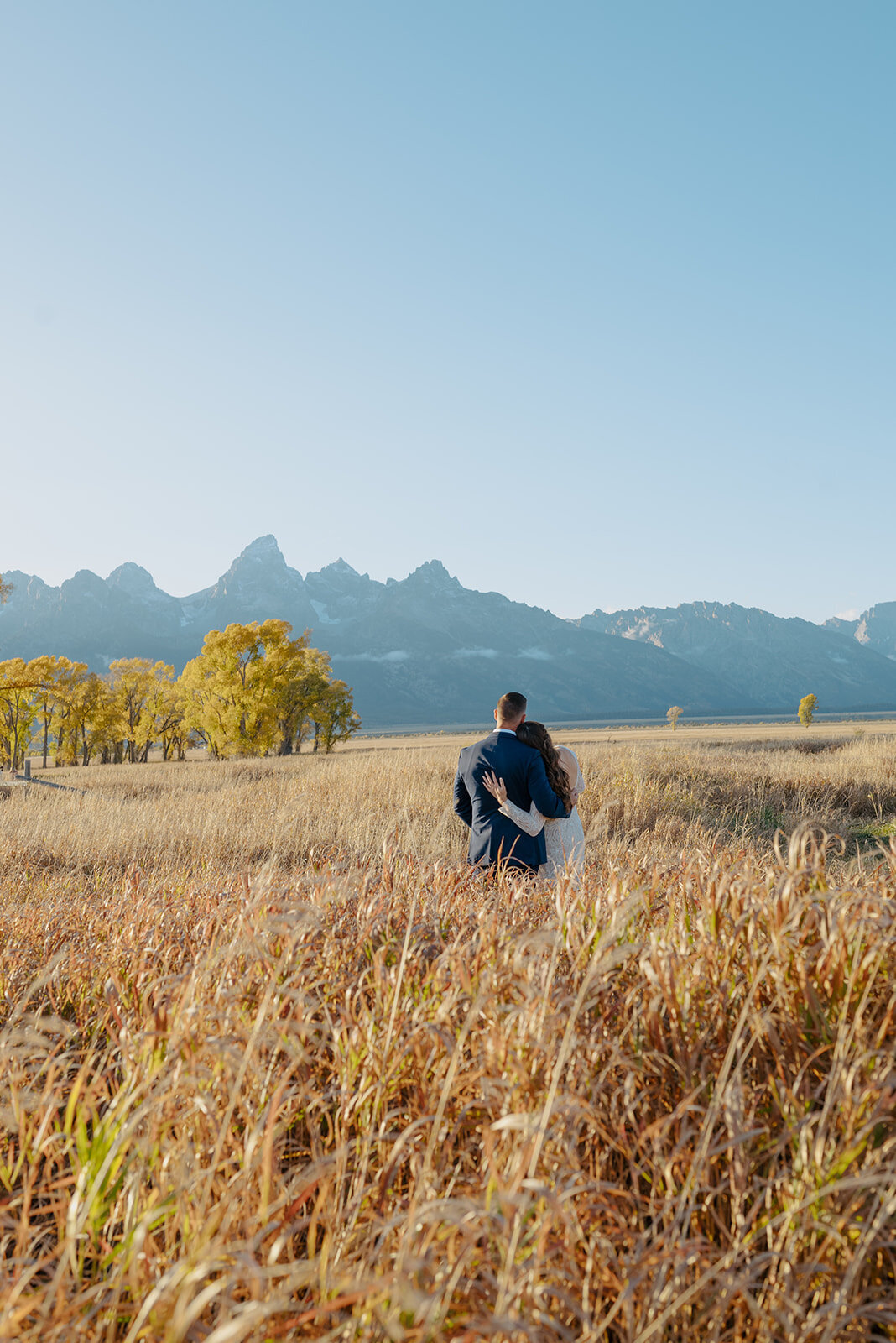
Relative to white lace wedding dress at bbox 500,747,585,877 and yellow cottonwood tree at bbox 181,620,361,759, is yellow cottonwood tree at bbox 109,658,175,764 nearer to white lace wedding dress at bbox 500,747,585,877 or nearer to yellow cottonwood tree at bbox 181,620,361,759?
yellow cottonwood tree at bbox 181,620,361,759

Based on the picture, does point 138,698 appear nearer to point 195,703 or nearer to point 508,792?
point 195,703

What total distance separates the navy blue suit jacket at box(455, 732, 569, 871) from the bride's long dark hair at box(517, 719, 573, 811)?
0.23ft

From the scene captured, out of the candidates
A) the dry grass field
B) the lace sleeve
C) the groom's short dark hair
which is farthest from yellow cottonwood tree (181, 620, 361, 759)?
the dry grass field

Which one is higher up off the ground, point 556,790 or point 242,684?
point 242,684

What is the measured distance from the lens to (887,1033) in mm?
2104

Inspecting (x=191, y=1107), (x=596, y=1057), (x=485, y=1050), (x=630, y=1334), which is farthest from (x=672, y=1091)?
(x=191, y=1107)

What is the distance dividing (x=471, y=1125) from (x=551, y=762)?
13.6 feet

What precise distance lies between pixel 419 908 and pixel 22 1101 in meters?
1.80

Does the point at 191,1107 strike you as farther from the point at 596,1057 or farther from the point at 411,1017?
the point at 596,1057

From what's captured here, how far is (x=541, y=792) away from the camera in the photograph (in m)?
5.73

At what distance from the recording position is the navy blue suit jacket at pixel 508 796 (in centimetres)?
576

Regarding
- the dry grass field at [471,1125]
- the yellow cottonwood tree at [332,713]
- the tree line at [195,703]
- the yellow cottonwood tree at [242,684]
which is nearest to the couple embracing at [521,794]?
the dry grass field at [471,1125]

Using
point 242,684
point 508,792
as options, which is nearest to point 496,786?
point 508,792

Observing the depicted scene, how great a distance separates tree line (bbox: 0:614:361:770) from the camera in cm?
4525
